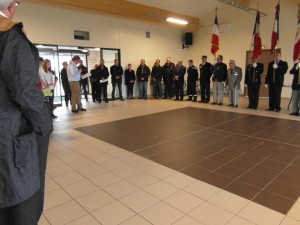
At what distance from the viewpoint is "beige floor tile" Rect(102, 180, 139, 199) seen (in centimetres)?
264

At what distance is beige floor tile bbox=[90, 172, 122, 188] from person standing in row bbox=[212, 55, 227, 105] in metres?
6.34

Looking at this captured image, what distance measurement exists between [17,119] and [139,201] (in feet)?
5.39

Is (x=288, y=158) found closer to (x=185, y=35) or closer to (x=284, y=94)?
(x=284, y=94)

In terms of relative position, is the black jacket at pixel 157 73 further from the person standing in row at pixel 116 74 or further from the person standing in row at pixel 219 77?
the person standing in row at pixel 219 77

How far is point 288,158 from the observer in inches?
141

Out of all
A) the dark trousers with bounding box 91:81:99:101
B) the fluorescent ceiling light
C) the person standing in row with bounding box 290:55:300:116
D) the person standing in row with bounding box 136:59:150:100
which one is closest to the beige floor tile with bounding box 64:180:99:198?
the person standing in row with bounding box 290:55:300:116

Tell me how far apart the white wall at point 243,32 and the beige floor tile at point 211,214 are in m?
9.41

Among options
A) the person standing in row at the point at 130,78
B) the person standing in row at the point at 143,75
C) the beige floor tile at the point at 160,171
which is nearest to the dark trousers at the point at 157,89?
the person standing in row at the point at 143,75

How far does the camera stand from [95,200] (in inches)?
99.4

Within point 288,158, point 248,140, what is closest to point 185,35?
point 248,140

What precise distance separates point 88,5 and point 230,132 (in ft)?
20.0

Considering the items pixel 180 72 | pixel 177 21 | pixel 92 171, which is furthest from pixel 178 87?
pixel 92 171

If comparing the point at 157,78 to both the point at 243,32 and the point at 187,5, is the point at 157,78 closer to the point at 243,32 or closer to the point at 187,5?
the point at 187,5

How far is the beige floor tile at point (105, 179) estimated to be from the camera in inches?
114
